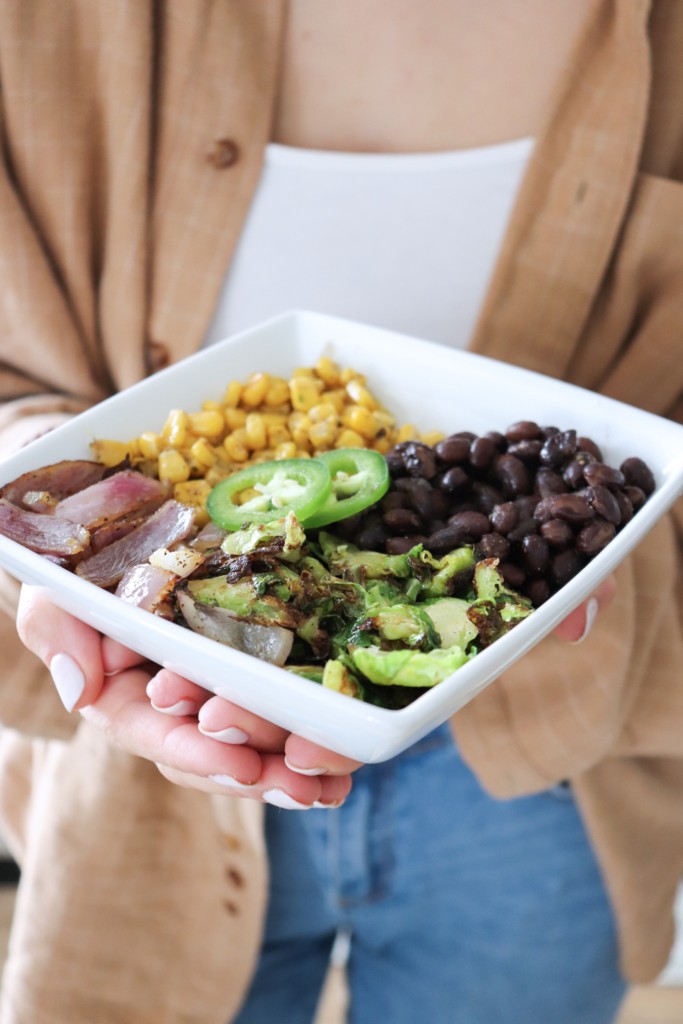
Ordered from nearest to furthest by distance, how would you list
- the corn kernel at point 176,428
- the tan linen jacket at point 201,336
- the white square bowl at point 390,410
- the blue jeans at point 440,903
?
the white square bowl at point 390,410
the corn kernel at point 176,428
the tan linen jacket at point 201,336
the blue jeans at point 440,903

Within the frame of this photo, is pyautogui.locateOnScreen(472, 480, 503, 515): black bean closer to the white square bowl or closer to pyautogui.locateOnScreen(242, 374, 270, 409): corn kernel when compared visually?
the white square bowl

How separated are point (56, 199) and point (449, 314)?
62 cm

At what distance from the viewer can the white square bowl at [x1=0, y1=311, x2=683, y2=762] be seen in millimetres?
750

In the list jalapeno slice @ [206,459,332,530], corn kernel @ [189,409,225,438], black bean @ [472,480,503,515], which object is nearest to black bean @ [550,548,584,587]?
black bean @ [472,480,503,515]

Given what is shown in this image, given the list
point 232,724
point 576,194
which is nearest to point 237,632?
point 232,724

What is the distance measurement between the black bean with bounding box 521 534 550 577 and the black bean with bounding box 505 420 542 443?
0.19m

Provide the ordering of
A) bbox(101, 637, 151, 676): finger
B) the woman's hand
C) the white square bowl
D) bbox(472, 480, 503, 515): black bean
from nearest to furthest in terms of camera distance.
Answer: the white square bowl
the woman's hand
bbox(101, 637, 151, 676): finger
bbox(472, 480, 503, 515): black bean

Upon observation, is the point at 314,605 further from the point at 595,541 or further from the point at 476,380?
the point at 476,380

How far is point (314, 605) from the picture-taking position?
0.90 m

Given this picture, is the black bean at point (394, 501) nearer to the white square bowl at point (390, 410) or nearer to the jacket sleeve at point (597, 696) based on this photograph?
the white square bowl at point (390, 410)

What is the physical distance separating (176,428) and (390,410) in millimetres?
327

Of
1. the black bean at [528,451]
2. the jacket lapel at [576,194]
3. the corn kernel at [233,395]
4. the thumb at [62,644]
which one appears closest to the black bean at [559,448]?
the black bean at [528,451]

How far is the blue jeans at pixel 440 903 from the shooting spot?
1482 mm

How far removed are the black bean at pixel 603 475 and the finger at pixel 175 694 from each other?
1.59 feet
